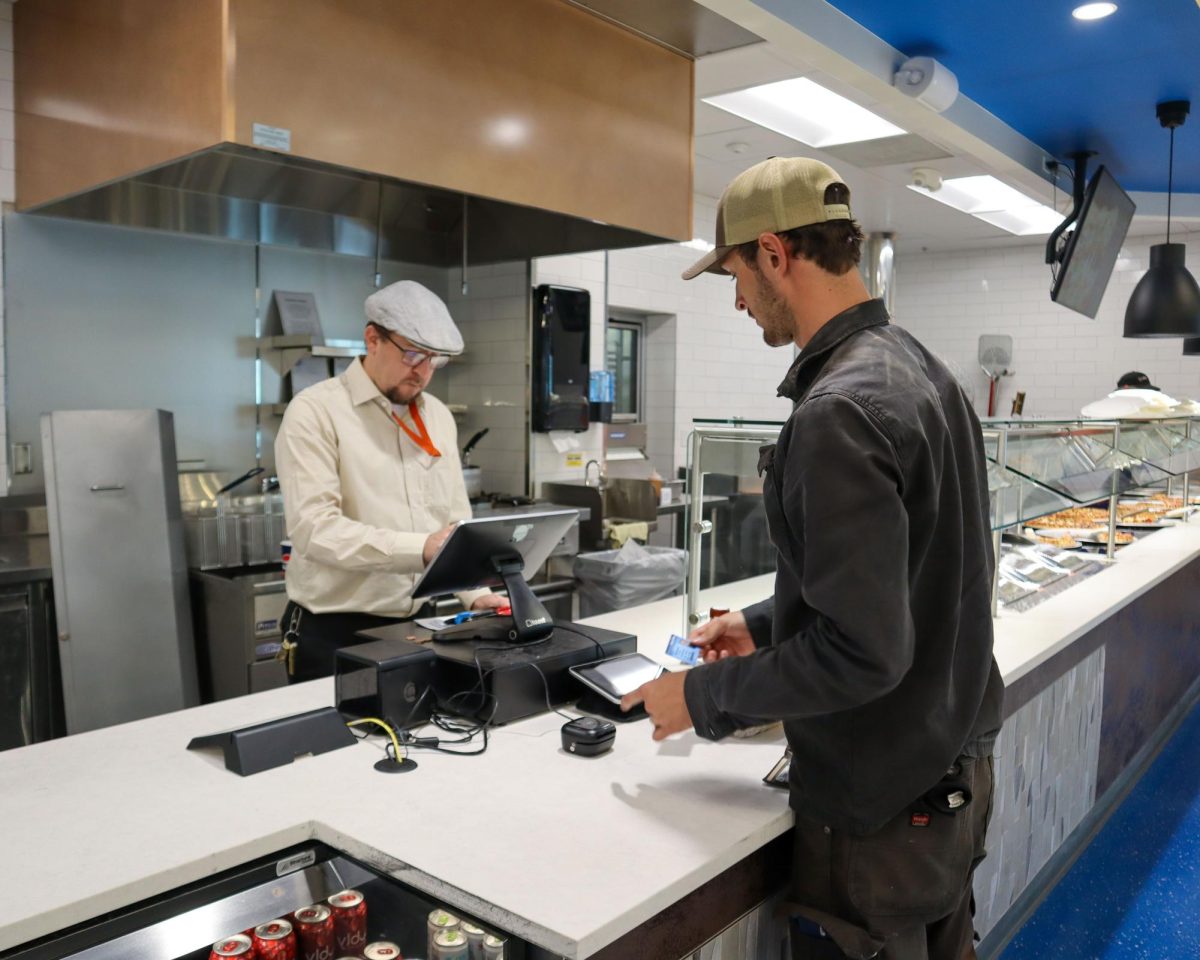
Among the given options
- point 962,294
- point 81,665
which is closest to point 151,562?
point 81,665

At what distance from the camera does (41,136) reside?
3.45 meters

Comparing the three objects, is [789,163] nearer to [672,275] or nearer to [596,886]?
[596,886]

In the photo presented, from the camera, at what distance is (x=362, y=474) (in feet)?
8.55

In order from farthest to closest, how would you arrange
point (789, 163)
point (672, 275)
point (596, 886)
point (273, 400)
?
point (672, 275)
point (273, 400)
point (789, 163)
point (596, 886)

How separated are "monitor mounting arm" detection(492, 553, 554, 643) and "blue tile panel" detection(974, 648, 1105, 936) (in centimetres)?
122

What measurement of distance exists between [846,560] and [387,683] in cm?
100

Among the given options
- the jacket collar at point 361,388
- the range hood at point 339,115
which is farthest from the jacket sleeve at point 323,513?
the range hood at point 339,115

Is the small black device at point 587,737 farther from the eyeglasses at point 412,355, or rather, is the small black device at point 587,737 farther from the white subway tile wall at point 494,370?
the white subway tile wall at point 494,370

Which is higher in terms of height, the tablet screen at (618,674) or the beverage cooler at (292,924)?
the tablet screen at (618,674)

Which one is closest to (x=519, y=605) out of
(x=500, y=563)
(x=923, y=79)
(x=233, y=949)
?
(x=500, y=563)

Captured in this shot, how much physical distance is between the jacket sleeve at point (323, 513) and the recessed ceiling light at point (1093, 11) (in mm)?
2488

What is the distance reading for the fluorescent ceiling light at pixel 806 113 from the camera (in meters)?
4.81

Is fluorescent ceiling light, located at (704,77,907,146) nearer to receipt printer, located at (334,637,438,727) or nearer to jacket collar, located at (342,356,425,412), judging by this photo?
jacket collar, located at (342,356,425,412)

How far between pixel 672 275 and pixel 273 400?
351 cm
